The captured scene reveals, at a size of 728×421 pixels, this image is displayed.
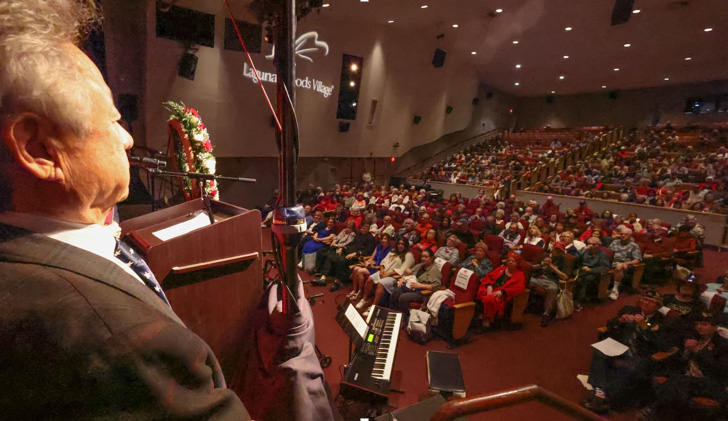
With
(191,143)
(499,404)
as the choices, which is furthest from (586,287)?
(191,143)

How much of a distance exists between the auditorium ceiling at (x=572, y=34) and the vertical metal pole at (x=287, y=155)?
31.5ft

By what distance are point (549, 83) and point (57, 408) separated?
2185cm

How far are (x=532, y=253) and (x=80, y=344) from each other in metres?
5.87

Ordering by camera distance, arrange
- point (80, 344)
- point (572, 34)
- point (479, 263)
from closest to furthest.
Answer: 1. point (80, 344)
2. point (479, 263)
3. point (572, 34)

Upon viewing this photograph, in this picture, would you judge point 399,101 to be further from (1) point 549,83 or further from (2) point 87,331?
(2) point 87,331

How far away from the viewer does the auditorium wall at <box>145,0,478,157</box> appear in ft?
25.6

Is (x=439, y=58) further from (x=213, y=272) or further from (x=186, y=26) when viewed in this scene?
(x=213, y=272)

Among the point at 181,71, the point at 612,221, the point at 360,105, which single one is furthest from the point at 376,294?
the point at 360,105

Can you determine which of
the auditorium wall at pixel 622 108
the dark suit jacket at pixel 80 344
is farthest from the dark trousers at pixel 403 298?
the auditorium wall at pixel 622 108

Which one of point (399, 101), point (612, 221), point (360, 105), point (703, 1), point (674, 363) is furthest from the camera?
point (399, 101)

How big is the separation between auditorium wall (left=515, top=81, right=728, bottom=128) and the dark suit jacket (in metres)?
24.4

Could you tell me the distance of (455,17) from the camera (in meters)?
10.3

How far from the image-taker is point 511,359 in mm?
3840

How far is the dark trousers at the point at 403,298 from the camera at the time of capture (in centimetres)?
457
